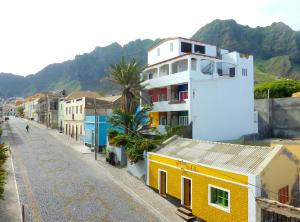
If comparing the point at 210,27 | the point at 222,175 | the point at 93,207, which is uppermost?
the point at 210,27

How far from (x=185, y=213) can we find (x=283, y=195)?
5.80 meters

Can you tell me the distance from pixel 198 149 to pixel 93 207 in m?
8.05

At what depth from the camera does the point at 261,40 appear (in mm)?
181875

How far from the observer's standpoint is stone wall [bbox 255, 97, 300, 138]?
4128 cm

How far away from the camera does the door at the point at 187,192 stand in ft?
66.7

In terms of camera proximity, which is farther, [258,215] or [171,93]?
[171,93]

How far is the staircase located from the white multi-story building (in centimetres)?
1290

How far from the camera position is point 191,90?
31766mm

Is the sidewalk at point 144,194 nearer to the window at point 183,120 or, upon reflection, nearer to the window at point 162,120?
the window at point 183,120

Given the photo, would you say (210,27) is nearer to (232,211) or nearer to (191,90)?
(191,90)

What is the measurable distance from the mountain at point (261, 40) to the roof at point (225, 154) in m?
140

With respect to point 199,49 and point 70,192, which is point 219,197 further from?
point 199,49

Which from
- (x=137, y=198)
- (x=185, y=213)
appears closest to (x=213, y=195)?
(x=185, y=213)

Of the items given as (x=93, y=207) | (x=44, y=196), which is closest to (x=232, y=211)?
(x=93, y=207)
